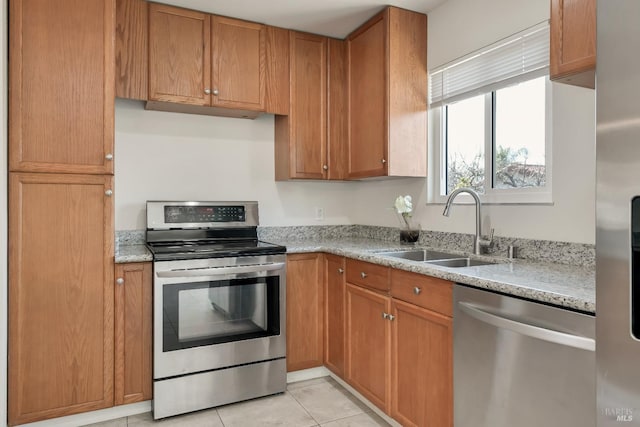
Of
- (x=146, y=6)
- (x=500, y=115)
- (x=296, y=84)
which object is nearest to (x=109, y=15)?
(x=146, y=6)

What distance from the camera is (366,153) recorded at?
9.55ft

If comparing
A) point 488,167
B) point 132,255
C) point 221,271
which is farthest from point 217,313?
point 488,167

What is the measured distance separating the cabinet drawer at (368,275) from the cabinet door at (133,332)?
1.16 meters

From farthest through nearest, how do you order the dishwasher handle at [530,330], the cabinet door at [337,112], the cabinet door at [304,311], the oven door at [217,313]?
1. the cabinet door at [337,112]
2. the cabinet door at [304,311]
3. the oven door at [217,313]
4. the dishwasher handle at [530,330]

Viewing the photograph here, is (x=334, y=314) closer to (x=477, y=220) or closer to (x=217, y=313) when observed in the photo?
(x=217, y=313)

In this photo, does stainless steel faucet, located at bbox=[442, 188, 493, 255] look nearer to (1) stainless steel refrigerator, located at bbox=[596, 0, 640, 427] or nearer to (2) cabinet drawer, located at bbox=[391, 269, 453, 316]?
(2) cabinet drawer, located at bbox=[391, 269, 453, 316]

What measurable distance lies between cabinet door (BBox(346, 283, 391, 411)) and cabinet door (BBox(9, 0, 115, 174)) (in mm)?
1601

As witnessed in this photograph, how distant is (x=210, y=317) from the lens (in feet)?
8.07

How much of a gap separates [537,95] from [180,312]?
224cm

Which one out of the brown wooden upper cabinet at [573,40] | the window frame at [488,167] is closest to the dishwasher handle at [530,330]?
the window frame at [488,167]

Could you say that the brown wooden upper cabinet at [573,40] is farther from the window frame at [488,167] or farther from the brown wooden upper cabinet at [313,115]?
the brown wooden upper cabinet at [313,115]

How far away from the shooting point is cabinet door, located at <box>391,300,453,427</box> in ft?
5.96

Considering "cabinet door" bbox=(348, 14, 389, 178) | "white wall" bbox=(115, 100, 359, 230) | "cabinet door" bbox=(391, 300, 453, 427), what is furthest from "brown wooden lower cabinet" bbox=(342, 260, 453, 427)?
"white wall" bbox=(115, 100, 359, 230)

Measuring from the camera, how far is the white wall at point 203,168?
111 inches
